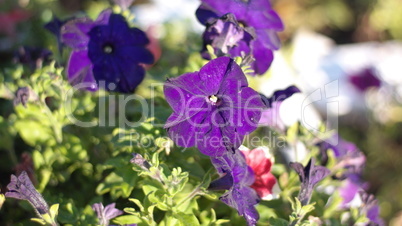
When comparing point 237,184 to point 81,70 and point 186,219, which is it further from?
point 81,70

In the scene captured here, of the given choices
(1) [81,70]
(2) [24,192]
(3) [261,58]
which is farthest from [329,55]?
(2) [24,192]

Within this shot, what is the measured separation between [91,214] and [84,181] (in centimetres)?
24

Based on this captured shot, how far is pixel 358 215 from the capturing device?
1197 millimetres

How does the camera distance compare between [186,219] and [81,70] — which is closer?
[186,219]

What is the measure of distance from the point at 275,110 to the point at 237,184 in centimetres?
36

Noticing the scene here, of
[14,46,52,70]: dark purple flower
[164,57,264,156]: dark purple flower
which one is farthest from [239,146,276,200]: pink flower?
[14,46,52,70]: dark purple flower

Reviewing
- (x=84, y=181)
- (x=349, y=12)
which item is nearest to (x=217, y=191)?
(x=84, y=181)

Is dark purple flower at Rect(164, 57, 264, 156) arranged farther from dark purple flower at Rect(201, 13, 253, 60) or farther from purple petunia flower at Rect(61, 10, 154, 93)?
purple petunia flower at Rect(61, 10, 154, 93)

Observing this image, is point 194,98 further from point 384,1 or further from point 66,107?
point 384,1

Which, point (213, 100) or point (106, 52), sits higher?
point (106, 52)

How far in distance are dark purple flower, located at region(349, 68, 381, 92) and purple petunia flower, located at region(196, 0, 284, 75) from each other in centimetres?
145

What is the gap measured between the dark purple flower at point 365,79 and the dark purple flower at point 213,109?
1.74 meters

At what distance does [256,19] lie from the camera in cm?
121

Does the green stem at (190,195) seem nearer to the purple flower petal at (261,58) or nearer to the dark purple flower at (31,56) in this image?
the purple flower petal at (261,58)
